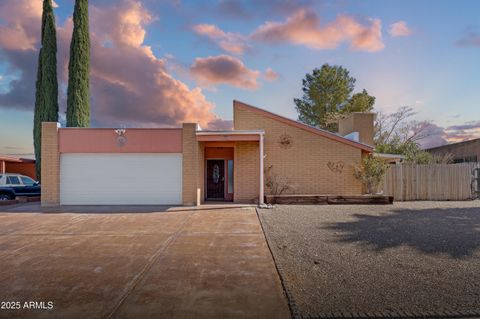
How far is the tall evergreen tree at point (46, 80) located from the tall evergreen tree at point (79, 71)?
1061 millimetres

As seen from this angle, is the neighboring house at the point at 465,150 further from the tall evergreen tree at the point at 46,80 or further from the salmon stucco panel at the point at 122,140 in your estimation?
the tall evergreen tree at the point at 46,80

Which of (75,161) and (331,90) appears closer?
(75,161)

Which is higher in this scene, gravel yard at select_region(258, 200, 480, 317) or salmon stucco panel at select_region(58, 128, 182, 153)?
salmon stucco panel at select_region(58, 128, 182, 153)

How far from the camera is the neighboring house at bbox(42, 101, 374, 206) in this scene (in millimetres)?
13781

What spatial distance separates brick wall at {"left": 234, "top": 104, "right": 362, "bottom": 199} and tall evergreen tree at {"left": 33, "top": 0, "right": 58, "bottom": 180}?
14.5 metres

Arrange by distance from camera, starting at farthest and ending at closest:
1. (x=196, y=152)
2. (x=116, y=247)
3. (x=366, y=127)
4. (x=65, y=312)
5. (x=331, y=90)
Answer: (x=331, y=90)
(x=366, y=127)
(x=196, y=152)
(x=116, y=247)
(x=65, y=312)

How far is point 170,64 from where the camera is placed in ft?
49.0

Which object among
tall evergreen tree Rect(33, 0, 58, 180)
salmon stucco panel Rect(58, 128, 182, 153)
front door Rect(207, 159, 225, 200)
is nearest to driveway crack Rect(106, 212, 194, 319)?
salmon stucco panel Rect(58, 128, 182, 153)

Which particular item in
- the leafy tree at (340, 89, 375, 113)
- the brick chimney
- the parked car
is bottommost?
the parked car

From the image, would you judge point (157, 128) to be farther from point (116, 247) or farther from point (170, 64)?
point (116, 247)

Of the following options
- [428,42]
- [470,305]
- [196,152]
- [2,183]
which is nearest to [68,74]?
[2,183]

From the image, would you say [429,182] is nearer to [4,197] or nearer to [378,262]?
[378,262]

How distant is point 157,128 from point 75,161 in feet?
13.3

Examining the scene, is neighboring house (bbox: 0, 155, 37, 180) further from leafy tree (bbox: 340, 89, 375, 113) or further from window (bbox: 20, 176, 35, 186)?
leafy tree (bbox: 340, 89, 375, 113)
